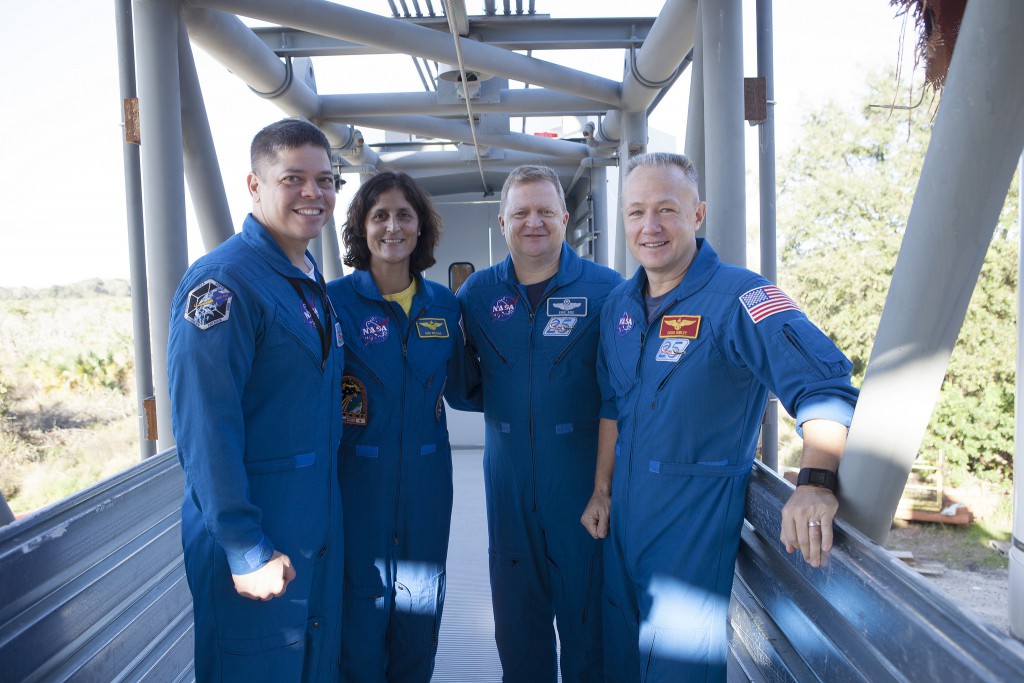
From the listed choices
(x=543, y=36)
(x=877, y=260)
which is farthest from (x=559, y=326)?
(x=877, y=260)

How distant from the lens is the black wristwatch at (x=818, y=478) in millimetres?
1424

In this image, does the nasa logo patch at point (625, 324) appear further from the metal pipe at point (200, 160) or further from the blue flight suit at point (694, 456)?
the metal pipe at point (200, 160)

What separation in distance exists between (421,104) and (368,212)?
9.99ft

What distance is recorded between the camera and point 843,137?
92.7 ft

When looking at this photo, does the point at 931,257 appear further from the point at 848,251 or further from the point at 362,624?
the point at 848,251

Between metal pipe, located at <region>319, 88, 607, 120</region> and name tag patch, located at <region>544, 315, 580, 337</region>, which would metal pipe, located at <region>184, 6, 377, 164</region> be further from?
name tag patch, located at <region>544, 315, 580, 337</region>

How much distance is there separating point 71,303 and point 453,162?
44.1m

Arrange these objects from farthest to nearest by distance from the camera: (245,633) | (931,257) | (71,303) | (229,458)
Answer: (71,303) < (245,633) < (229,458) < (931,257)

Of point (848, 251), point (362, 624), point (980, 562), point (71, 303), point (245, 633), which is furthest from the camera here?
point (71, 303)

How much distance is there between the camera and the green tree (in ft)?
63.8

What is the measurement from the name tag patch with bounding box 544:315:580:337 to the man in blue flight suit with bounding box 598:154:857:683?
0.34 metres

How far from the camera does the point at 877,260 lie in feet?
79.9

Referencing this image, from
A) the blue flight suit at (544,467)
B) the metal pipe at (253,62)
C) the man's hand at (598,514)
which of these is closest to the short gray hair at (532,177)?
the blue flight suit at (544,467)

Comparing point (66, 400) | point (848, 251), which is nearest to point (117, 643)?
point (848, 251)
